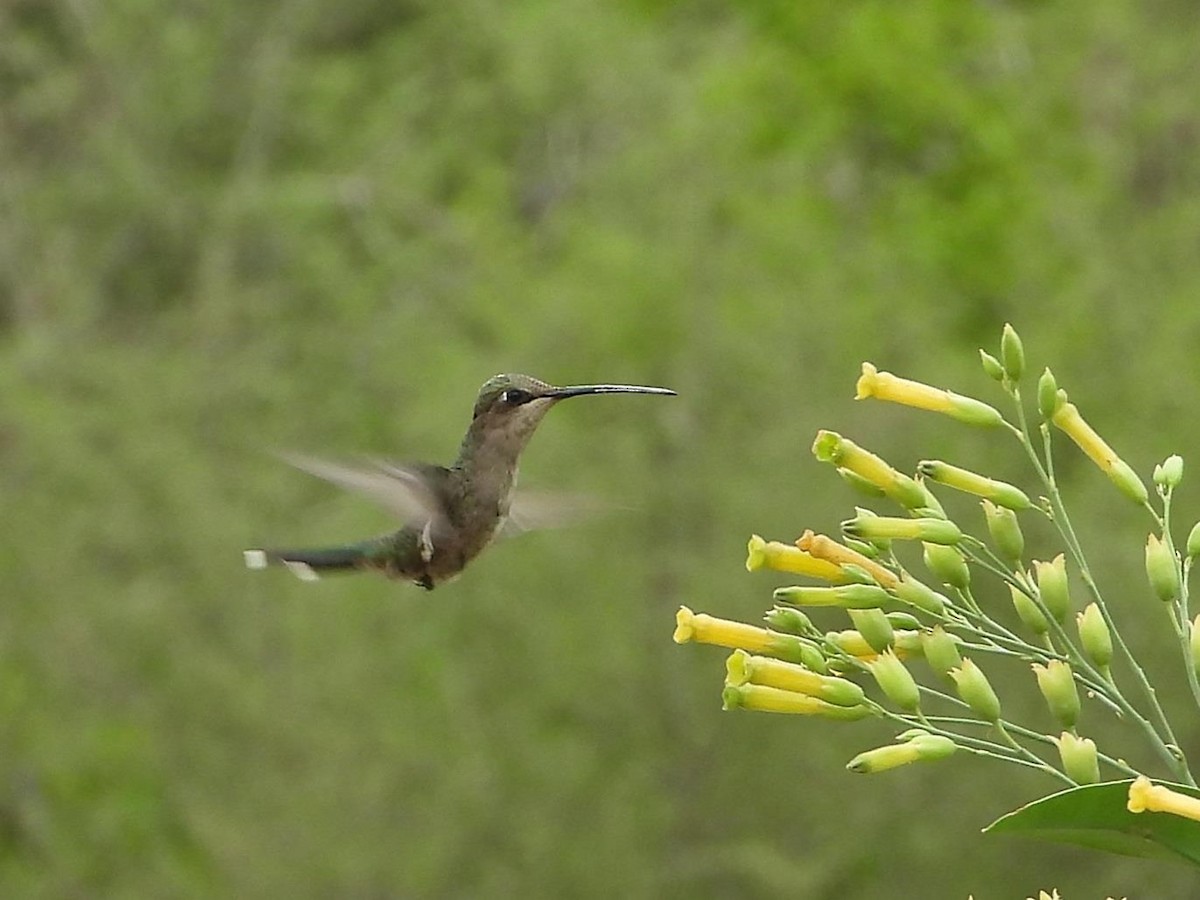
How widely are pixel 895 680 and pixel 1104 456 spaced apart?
0.68 metres

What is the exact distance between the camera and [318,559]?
463 centimetres

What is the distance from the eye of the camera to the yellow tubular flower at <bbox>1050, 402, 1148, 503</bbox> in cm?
347

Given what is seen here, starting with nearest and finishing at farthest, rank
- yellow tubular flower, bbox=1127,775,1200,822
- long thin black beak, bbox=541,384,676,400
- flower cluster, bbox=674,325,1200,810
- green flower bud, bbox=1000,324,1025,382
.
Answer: yellow tubular flower, bbox=1127,775,1200,822
flower cluster, bbox=674,325,1200,810
green flower bud, bbox=1000,324,1025,382
long thin black beak, bbox=541,384,676,400

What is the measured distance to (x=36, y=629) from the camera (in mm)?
17516

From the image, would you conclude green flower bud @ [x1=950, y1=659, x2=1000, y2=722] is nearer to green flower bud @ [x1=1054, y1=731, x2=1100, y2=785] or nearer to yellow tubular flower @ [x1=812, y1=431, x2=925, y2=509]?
green flower bud @ [x1=1054, y1=731, x2=1100, y2=785]

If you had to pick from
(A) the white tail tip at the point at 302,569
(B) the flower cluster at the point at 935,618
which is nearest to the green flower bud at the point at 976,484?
(B) the flower cluster at the point at 935,618

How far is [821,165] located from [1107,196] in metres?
4.47

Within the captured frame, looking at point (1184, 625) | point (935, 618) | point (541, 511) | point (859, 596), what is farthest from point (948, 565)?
point (541, 511)

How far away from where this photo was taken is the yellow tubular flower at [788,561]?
10.7 feet

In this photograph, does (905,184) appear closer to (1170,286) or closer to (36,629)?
(1170,286)

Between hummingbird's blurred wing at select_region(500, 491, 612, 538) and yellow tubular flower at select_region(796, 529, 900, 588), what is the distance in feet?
4.09

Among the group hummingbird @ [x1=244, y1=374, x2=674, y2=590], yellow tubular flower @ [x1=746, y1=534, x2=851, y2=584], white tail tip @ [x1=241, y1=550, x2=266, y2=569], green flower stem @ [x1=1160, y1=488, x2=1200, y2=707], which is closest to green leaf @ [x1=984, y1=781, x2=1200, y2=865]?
green flower stem @ [x1=1160, y1=488, x2=1200, y2=707]

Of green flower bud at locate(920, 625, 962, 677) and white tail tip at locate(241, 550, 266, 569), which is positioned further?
white tail tip at locate(241, 550, 266, 569)

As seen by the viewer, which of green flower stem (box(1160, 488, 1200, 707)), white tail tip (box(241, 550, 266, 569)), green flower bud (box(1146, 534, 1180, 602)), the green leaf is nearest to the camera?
the green leaf
